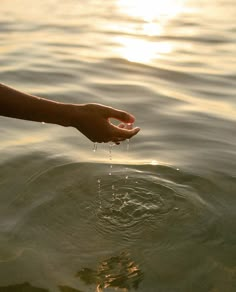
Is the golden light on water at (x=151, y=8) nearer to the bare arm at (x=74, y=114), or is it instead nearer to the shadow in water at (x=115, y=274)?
the bare arm at (x=74, y=114)

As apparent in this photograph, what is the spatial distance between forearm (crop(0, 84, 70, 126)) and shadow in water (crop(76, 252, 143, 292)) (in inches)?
35.0

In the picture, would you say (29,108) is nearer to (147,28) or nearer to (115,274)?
(115,274)

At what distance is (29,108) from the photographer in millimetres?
2932

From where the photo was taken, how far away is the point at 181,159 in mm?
4660

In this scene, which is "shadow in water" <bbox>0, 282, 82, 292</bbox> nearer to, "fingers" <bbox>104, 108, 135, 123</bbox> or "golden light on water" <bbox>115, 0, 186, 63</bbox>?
"fingers" <bbox>104, 108, 135, 123</bbox>

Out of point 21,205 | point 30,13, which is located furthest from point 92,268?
point 30,13

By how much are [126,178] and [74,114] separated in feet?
4.52

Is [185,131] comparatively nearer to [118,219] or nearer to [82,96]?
[82,96]

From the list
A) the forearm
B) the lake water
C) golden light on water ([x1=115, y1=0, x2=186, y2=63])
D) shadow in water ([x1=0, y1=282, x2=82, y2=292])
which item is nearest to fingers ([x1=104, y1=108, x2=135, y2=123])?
the forearm

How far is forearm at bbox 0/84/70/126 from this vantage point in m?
2.88

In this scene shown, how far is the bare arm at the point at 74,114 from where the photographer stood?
2930 millimetres

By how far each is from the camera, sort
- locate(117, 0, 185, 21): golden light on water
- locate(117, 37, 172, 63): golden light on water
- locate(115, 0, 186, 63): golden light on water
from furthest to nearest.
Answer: locate(117, 0, 185, 21): golden light on water → locate(115, 0, 186, 63): golden light on water → locate(117, 37, 172, 63): golden light on water

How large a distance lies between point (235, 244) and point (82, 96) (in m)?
3.44

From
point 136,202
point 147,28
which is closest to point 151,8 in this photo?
point 147,28
